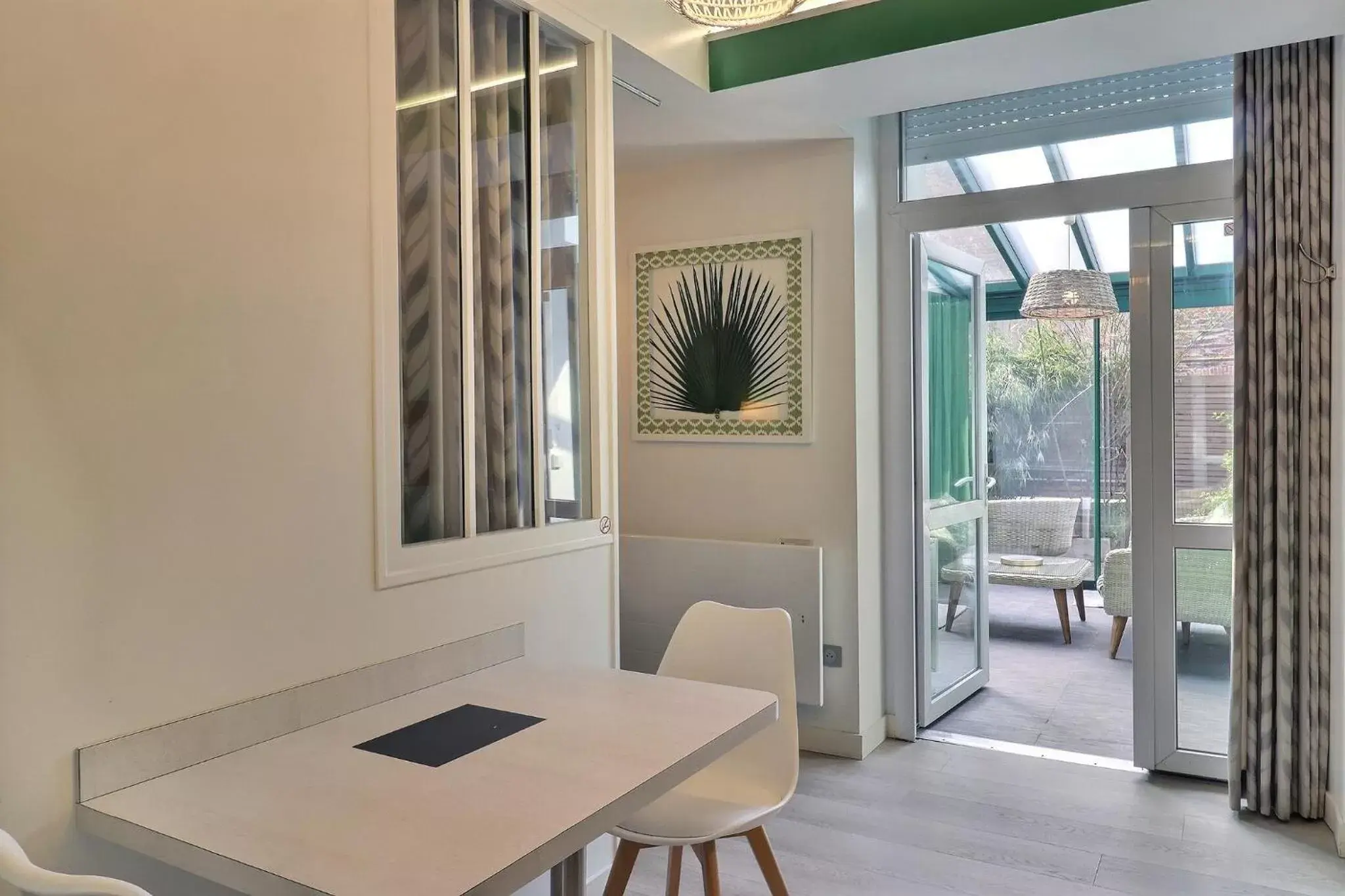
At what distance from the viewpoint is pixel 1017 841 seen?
291 cm

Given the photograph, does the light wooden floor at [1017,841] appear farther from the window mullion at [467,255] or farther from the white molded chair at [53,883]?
the white molded chair at [53,883]

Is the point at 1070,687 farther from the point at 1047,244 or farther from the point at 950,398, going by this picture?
the point at 1047,244

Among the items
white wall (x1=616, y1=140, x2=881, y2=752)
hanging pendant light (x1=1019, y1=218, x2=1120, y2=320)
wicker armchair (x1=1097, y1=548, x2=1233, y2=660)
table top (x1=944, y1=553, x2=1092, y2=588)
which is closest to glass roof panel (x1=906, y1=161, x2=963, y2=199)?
white wall (x1=616, y1=140, x2=881, y2=752)

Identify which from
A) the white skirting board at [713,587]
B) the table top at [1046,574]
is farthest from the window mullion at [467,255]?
the table top at [1046,574]

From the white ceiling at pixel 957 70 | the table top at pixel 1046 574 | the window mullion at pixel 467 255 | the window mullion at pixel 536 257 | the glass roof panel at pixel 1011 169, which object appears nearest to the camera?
the window mullion at pixel 467 255

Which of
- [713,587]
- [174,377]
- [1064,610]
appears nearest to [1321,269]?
[713,587]

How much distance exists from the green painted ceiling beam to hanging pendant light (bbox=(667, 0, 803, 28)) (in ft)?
2.62

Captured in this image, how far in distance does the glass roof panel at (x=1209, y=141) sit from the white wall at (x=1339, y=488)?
382 mm

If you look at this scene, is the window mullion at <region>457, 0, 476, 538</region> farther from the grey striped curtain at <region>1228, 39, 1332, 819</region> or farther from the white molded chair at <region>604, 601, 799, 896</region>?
the grey striped curtain at <region>1228, 39, 1332, 819</region>

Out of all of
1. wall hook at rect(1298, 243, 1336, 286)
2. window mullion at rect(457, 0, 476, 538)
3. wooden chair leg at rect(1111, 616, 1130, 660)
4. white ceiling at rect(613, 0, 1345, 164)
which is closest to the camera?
window mullion at rect(457, 0, 476, 538)

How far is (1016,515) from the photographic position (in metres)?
6.61

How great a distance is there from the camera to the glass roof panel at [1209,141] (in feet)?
10.7

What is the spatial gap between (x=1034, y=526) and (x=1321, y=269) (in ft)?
12.5

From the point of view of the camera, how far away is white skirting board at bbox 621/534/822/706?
3615 millimetres
